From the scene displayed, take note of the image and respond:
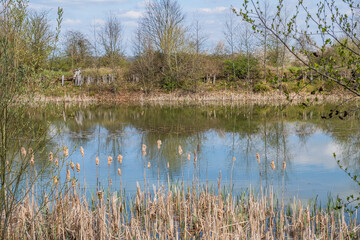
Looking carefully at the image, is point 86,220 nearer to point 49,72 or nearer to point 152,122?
point 49,72

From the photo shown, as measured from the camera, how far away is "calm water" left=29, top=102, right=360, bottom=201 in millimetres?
9359

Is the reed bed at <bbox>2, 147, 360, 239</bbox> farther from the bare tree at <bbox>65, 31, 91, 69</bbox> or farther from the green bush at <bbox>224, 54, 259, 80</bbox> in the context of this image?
the bare tree at <bbox>65, 31, 91, 69</bbox>

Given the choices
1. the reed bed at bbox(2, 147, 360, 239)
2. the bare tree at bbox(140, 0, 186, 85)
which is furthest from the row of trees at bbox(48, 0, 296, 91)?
the reed bed at bbox(2, 147, 360, 239)

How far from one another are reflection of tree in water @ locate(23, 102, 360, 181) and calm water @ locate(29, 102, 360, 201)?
0.03 m

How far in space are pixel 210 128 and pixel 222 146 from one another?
429cm

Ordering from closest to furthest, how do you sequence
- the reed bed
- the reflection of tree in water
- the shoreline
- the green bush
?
1. the reed bed
2. the reflection of tree in water
3. the shoreline
4. the green bush

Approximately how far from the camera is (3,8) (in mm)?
4594

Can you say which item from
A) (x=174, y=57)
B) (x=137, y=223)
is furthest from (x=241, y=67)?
(x=137, y=223)

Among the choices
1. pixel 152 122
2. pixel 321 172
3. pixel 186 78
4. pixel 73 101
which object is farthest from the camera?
pixel 186 78

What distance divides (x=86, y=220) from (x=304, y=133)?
12.8m

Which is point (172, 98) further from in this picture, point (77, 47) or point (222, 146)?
point (222, 146)

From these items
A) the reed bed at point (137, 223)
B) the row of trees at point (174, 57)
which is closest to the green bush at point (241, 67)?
the row of trees at point (174, 57)

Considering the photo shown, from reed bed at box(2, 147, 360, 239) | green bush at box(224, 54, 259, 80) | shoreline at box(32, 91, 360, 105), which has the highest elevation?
green bush at box(224, 54, 259, 80)

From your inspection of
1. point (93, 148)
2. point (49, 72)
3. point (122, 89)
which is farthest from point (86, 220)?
point (122, 89)
